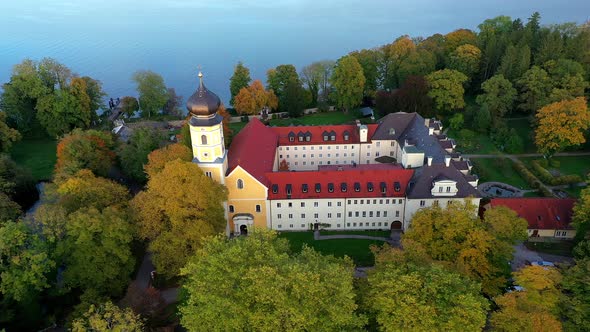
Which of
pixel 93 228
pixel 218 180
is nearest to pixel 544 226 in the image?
pixel 218 180

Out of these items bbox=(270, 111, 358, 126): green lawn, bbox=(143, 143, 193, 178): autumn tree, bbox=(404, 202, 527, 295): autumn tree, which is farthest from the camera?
bbox=(270, 111, 358, 126): green lawn

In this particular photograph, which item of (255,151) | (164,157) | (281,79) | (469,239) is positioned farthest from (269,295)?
(281,79)

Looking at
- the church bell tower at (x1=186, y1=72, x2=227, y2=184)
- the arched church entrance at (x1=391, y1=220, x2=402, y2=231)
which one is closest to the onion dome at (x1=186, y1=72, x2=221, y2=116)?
the church bell tower at (x1=186, y1=72, x2=227, y2=184)

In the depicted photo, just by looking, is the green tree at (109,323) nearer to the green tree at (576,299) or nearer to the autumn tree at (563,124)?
the green tree at (576,299)

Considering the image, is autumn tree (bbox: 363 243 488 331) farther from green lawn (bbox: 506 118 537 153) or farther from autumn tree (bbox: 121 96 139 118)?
autumn tree (bbox: 121 96 139 118)

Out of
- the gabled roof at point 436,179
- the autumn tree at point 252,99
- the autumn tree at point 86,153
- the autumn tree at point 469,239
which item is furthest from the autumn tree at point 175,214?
the autumn tree at point 252,99

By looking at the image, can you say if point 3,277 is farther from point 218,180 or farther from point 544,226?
point 544,226

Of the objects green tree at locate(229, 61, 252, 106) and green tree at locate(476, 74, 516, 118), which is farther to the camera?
green tree at locate(229, 61, 252, 106)
